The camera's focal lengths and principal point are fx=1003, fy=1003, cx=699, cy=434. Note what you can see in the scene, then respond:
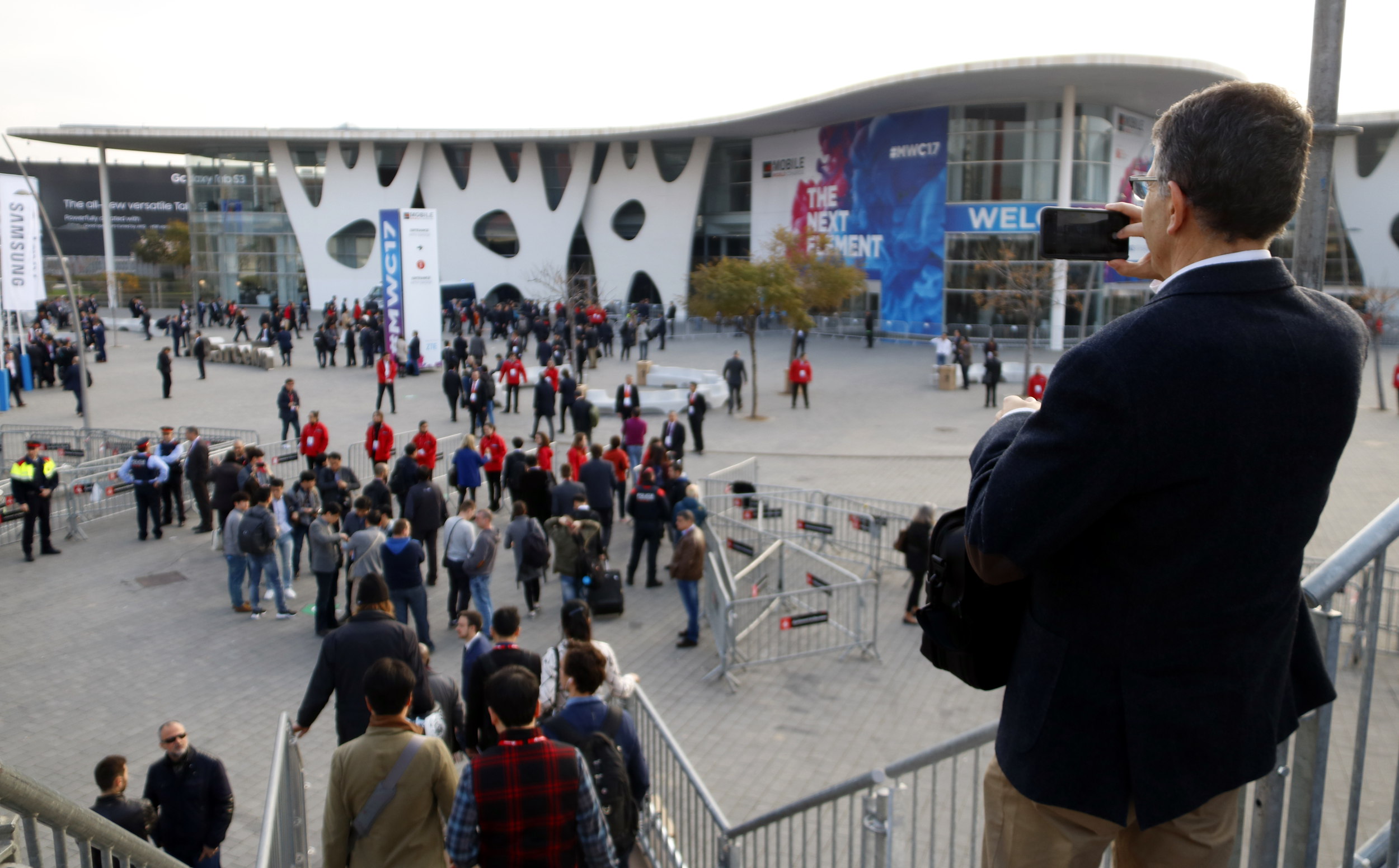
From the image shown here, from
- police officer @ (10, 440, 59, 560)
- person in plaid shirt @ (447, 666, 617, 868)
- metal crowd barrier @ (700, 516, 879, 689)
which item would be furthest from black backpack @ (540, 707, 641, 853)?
police officer @ (10, 440, 59, 560)

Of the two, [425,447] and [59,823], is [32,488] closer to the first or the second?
[425,447]

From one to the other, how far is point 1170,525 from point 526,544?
9.76 metres

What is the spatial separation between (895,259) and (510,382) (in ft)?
70.3

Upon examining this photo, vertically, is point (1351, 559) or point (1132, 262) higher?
point (1132, 262)

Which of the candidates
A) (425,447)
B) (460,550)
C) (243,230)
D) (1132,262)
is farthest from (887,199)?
(1132,262)

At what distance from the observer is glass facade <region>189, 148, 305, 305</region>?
5472 cm

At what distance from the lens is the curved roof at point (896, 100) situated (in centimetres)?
3362

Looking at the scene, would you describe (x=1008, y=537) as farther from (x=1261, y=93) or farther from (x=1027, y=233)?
(x=1027, y=233)

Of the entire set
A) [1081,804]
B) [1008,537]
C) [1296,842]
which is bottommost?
[1296,842]

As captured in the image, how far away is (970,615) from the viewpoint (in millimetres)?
1567

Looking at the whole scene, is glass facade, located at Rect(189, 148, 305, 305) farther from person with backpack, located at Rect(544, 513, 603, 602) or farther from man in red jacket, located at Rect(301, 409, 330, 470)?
person with backpack, located at Rect(544, 513, 603, 602)

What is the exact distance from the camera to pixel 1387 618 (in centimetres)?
873

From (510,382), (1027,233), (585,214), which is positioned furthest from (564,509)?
(585,214)

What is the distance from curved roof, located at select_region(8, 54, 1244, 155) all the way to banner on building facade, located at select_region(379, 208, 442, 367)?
16816 millimetres
